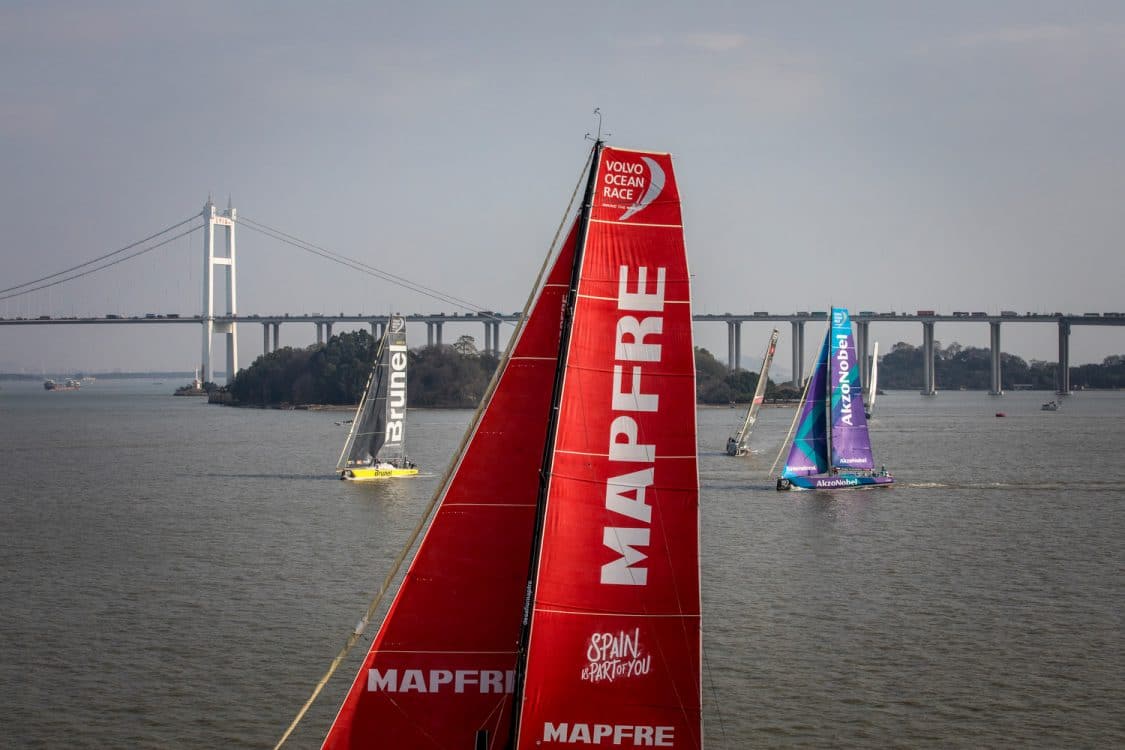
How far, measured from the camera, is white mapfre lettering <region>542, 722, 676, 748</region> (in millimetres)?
8414

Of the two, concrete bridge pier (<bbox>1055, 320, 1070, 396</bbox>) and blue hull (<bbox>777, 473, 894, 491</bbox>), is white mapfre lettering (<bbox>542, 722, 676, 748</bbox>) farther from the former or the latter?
concrete bridge pier (<bbox>1055, 320, 1070, 396</bbox>)

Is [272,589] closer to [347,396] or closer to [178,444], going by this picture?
[178,444]

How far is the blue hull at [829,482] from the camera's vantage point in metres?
36.1

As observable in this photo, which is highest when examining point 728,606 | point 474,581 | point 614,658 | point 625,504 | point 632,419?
Result: point 632,419

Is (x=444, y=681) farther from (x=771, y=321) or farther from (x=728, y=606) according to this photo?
(x=771, y=321)

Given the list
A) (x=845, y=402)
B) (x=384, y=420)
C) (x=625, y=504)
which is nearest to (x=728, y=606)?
(x=625, y=504)

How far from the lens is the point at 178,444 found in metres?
59.8

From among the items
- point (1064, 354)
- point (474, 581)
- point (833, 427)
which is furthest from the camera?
point (1064, 354)

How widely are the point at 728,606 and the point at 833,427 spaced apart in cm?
1738

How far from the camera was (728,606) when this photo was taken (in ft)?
63.8

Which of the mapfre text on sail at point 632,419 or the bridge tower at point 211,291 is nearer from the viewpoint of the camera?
the mapfre text on sail at point 632,419

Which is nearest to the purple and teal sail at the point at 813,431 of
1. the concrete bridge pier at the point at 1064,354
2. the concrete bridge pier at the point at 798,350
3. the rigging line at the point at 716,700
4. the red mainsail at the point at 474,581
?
the rigging line at the point at 716,700

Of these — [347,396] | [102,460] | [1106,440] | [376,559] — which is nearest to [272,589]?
[376,559]

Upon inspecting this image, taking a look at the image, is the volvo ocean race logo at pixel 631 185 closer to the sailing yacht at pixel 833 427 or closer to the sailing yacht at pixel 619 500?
the sailing yacht at pixel 619 500
